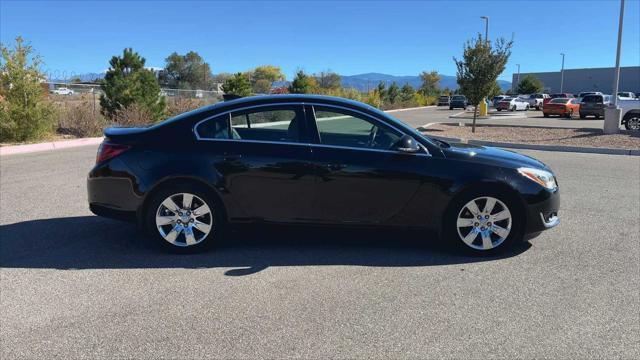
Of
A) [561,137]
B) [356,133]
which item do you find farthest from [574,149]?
[356,133]

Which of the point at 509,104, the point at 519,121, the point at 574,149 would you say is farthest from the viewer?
the point at 509,104

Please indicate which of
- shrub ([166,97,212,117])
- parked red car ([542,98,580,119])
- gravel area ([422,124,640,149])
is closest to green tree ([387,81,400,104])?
parked red car ([542,98,580,119])

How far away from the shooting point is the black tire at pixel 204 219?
4891 mm

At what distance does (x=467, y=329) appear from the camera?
3.48m

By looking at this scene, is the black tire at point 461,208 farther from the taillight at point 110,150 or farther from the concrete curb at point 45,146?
the concrete curb at point 45,146

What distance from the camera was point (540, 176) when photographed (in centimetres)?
504

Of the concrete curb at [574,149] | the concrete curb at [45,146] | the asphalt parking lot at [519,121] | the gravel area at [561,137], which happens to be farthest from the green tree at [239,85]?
the concrete curb at [574,149]

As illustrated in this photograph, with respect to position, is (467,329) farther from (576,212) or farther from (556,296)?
(576,212)

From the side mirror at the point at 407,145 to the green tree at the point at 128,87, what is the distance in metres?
15.2

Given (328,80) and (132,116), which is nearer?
(132,116)

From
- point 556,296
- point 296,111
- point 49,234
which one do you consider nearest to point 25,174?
point 49,234

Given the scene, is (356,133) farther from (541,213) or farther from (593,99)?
A: (593,99)

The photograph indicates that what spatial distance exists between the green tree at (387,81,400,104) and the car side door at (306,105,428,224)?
4925 cm

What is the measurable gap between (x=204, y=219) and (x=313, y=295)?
4.99 feet
